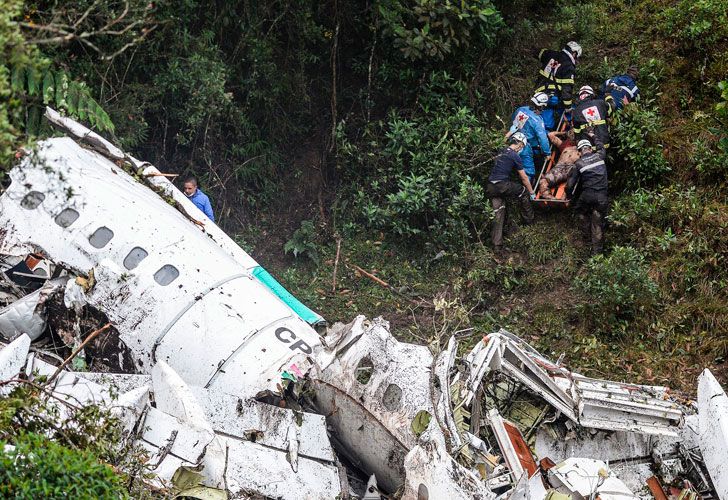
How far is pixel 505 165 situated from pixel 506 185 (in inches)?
11.4

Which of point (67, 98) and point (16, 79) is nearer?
point (16, 79)

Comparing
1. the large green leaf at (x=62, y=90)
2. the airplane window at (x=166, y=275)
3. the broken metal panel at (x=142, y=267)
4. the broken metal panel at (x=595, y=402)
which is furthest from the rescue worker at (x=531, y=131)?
the large green leaf at (x=62, y=90)

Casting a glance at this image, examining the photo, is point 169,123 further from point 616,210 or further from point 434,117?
point 616,210

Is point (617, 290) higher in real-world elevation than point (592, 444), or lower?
higher

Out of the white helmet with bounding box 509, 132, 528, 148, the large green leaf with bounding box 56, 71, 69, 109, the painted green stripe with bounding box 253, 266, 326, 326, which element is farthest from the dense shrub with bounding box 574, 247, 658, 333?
the large green leaf with bounding box 56, 71, 69, 109

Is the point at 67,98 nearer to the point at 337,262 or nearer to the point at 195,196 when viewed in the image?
the point at 195,196

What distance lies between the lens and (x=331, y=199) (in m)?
13.7

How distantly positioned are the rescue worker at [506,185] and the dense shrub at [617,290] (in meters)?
1.48

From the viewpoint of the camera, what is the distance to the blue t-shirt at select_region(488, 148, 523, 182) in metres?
11.9

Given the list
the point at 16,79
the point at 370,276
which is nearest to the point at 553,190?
the point at 370,276

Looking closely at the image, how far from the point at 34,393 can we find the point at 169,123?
7.35m

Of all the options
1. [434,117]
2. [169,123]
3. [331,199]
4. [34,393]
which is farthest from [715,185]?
[34,393]

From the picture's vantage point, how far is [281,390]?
8125 millimetres

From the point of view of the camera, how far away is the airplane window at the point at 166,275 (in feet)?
28.3
